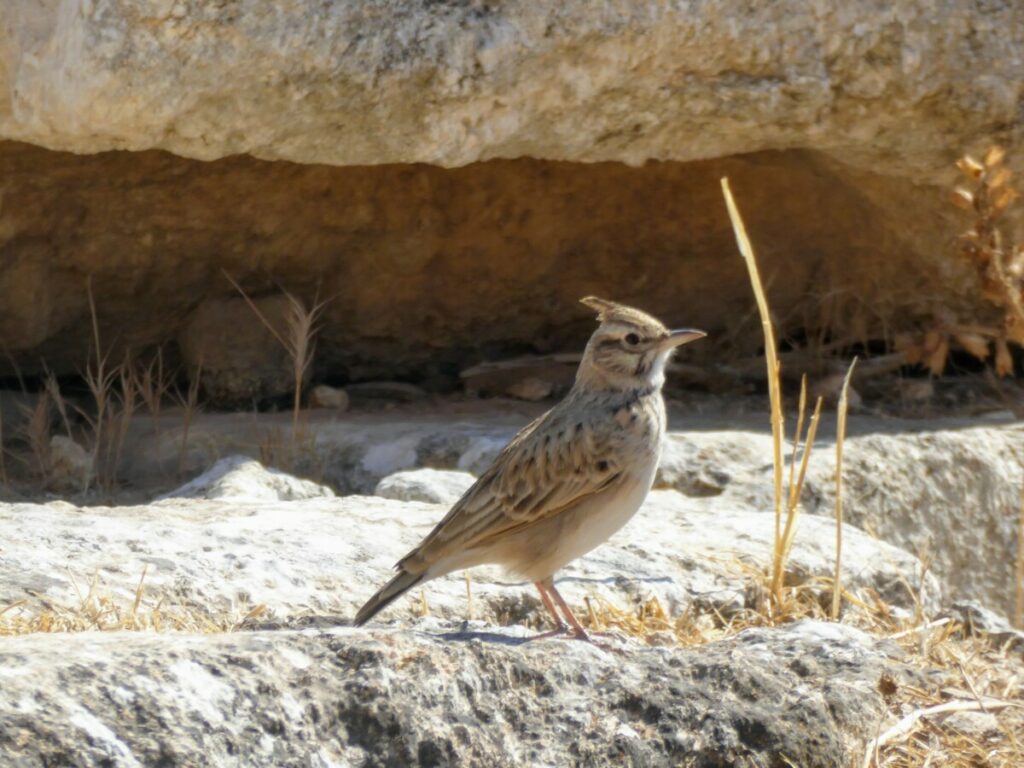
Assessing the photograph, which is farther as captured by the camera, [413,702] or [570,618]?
[570,618]

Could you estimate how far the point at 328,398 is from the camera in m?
6.26

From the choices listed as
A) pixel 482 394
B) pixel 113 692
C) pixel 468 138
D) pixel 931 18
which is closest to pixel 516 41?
pixel 468 138

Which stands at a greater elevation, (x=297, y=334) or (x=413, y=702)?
(x=297, y=334)

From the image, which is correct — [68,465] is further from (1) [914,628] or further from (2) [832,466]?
(1) [914,628]

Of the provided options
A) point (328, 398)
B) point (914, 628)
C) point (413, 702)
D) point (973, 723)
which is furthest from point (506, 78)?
point (413, 702)

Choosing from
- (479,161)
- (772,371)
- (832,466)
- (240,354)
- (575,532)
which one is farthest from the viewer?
(240,354)

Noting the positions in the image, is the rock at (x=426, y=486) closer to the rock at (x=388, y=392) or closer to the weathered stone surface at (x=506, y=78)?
the weathered stone surface at (x=506, y=78)

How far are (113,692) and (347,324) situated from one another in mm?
4233

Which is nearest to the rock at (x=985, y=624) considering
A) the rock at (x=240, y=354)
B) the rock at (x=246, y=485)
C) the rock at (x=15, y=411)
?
the rock at (x=246, y=485)

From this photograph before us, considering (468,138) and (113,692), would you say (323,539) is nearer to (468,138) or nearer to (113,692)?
(468,138)

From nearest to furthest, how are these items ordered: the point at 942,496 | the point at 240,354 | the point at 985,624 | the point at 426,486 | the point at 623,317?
the point at 623,317 < the point at 985,624 < the point at 426,486 < the point at 942,496 < the point at 240,354

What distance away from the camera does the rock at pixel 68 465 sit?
5.39m

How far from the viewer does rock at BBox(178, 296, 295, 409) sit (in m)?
6.24

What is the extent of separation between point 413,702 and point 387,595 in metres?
0.95
